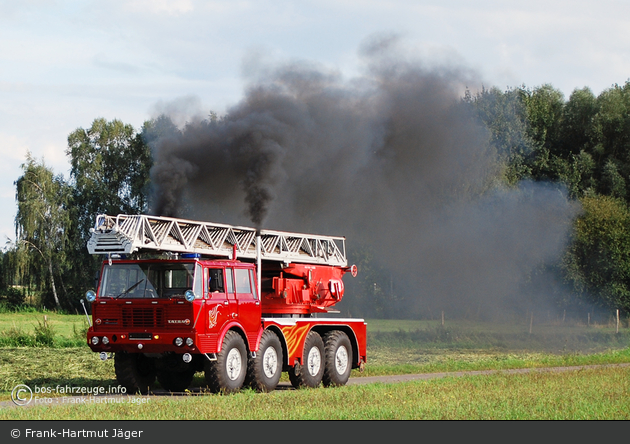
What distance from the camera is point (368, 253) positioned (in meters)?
64.6

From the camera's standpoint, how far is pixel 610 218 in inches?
2267

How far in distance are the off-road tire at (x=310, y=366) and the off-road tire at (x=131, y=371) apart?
365cm

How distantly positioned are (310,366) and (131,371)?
456cm

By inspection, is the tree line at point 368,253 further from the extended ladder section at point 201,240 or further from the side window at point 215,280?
the side window at point 215,280

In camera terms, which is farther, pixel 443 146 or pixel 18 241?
pixel 18 241

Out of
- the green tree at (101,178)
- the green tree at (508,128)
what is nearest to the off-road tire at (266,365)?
the green tree at (508,128)

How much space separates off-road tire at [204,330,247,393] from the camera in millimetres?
Result: 17734

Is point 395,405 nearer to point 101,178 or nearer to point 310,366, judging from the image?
point 310,366

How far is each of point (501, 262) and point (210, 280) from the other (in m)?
37.2

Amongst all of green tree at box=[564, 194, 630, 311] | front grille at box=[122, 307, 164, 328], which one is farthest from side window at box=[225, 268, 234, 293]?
green tree at box=[564, 194, 630, 311]

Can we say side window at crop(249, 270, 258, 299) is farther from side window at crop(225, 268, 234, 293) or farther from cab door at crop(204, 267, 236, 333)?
cab door at crop(204, 267, 236, 333)

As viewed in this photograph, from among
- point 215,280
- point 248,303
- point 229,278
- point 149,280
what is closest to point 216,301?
point 215,280
